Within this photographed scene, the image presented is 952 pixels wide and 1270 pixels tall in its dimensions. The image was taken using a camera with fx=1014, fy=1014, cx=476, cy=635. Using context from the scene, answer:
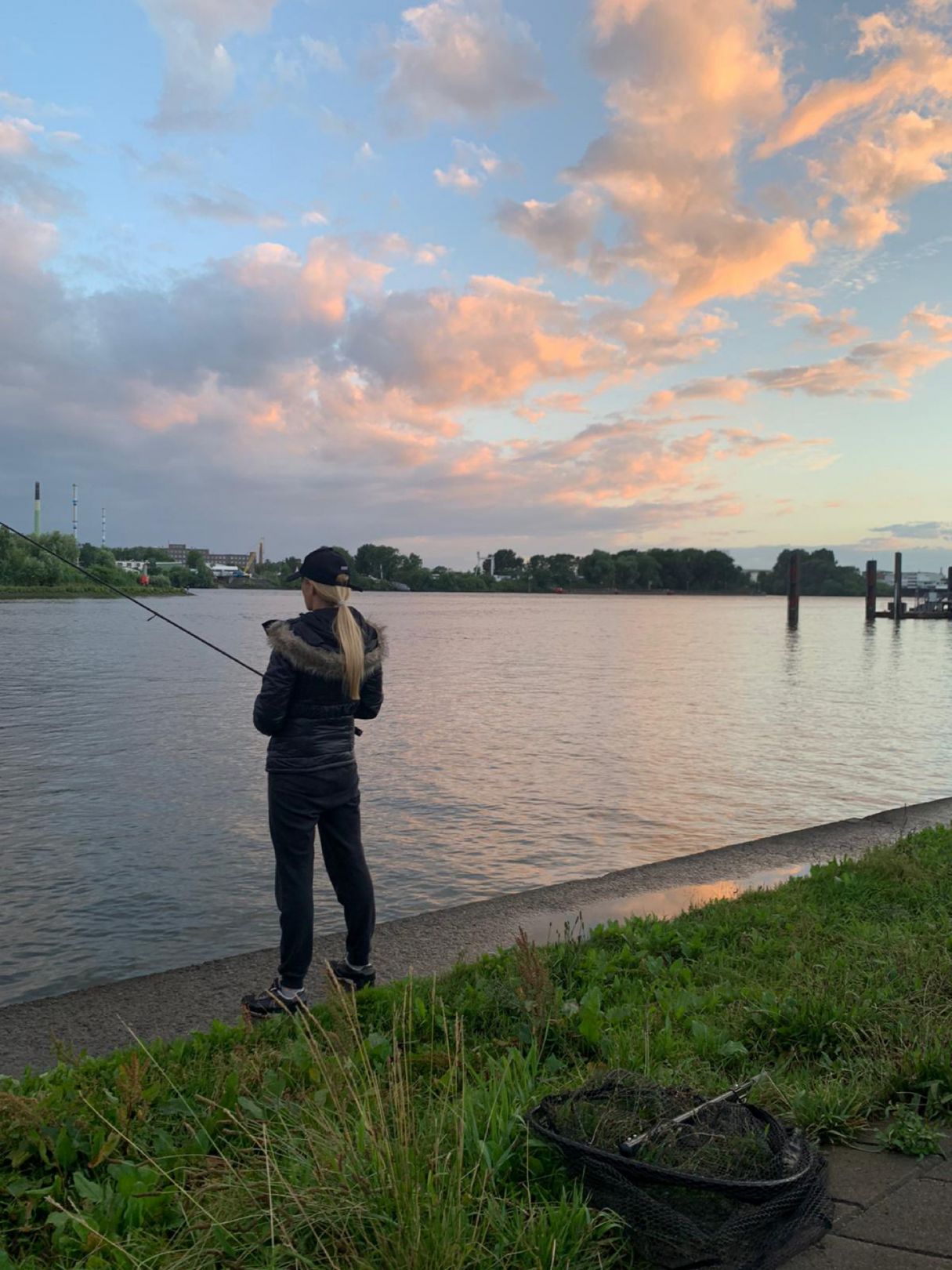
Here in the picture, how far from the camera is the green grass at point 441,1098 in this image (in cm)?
284

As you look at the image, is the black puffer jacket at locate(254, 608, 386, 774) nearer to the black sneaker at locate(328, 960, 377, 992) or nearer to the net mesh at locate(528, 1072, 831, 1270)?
the black sneaker at locate(328, 960, 377, 992)

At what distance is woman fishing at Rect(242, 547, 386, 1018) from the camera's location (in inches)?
220

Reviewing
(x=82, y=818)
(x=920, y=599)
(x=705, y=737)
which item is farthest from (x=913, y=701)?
(x=920, y=599)

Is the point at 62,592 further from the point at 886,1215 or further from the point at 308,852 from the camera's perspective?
the point at 886,1215

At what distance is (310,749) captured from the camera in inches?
223

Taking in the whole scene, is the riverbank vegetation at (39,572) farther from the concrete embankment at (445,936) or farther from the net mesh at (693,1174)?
the net mesh at (693,1174)

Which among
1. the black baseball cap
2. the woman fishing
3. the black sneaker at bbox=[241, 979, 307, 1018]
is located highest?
the black baseball cap

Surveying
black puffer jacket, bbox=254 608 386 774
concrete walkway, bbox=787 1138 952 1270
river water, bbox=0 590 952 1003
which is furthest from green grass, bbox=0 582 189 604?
concrete walkway, bbox=787 1138 952 1270

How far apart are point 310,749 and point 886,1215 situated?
11.7 feet

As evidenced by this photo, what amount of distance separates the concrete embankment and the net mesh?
6.73 feet

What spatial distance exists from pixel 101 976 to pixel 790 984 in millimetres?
4733

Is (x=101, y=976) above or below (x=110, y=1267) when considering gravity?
below

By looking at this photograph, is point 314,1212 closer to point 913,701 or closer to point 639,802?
point 639,802

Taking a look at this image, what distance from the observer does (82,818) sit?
12445 mm
